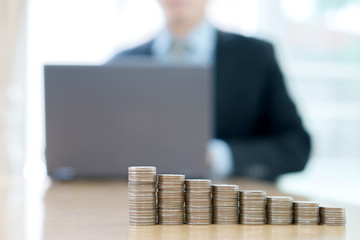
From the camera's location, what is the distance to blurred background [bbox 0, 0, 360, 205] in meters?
5.01

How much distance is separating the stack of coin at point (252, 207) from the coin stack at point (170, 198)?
0.15 metres

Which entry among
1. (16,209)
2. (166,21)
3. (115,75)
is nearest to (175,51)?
(166,21)

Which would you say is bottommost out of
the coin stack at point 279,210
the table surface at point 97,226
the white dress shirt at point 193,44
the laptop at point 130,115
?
the table surface at point 97,226

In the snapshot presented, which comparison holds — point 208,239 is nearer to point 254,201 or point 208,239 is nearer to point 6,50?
point 254,201

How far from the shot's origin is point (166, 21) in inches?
144

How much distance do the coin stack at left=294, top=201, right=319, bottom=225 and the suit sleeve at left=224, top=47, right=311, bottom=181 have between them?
175 centimetres

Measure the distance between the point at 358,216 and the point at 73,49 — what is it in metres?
3.77

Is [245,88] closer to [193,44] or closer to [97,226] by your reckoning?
[193,44]

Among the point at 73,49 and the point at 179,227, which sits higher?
the point at 73,49

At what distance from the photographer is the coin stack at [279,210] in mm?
1362

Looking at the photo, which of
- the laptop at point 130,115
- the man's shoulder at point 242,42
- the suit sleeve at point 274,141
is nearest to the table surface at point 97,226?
the laptop at point 130,115

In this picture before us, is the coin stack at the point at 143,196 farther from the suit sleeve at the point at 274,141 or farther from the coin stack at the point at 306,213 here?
the suit sleeve at the point at 274,141

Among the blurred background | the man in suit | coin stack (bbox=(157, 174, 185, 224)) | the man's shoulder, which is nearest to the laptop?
the man in suit

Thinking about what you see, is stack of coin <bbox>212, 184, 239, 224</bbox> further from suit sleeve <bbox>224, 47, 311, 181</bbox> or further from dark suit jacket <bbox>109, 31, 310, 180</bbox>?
dark suit jacket <bbox>109, 31, 310, 180</bbox>
